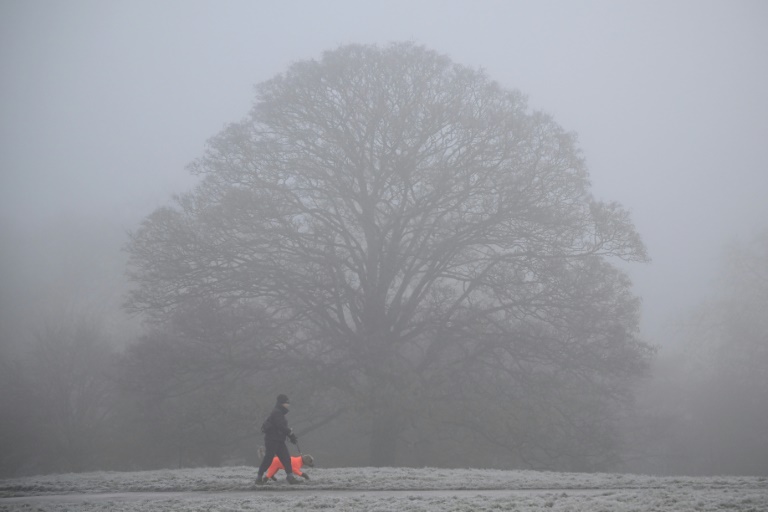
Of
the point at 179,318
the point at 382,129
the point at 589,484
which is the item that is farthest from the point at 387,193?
the point at 589,484

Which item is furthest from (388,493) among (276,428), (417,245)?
(417,245)

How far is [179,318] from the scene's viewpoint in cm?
2392

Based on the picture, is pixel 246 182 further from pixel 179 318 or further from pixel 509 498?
pixel 509 498

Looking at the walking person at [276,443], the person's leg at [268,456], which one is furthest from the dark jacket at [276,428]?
the person's leg at [268,456]

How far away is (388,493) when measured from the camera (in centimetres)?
1323

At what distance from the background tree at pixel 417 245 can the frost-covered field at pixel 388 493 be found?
24.0ft

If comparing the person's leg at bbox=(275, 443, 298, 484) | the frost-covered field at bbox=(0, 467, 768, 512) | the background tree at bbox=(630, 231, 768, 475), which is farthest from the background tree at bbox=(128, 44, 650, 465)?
the background tree at bbox=(630, 231, 768, 475)

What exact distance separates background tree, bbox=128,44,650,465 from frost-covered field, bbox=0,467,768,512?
24.0ft

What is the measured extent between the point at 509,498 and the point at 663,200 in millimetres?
117476

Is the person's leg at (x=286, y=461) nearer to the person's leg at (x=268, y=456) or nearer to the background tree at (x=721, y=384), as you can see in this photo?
the person's leg at (x=268, y=456)

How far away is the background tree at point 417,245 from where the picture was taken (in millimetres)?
23688

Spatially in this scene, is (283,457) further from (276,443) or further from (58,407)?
(58,407)

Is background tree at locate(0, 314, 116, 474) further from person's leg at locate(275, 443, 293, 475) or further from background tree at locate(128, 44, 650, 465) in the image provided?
person's leg at locate(275, 443, 293, 475)

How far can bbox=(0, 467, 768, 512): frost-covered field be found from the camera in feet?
35.9
